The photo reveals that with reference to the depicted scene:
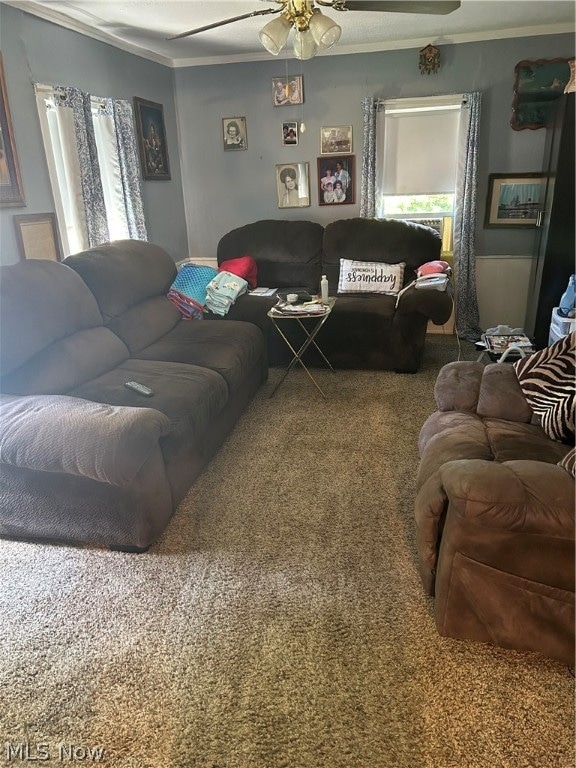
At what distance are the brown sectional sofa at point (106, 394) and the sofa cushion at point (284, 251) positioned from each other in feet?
3.74

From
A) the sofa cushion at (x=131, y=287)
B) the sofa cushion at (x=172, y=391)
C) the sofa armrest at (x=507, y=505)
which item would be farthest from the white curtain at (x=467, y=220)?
the sofa armrest at (x=507, y=505)

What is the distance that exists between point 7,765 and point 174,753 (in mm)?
450

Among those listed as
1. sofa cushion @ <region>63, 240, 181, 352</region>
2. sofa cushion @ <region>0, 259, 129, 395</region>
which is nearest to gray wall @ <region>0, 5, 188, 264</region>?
sofa cushion @ <region>63, 240, 181, 352</region>

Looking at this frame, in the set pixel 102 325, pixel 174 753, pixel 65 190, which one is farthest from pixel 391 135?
pixel 174 753

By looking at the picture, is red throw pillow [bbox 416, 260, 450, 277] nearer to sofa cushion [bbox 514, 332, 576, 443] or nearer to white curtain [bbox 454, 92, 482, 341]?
white curtain [bbox 454, 92, 482, 341]

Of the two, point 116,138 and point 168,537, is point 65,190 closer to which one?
point 116,138

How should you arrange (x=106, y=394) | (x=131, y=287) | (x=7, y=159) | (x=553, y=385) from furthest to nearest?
(x=131, y=287), (x=7, y=159), (x=106, y=394), (x=553, y=385)

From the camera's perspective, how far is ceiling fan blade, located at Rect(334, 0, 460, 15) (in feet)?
7.73

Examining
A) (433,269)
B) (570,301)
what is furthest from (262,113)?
(570,301)

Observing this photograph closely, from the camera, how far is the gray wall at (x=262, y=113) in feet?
14.3

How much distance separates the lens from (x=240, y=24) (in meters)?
3.80

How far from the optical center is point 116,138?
4004 millimetres

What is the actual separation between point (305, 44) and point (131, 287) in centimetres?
171

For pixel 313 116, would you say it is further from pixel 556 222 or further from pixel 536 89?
pixel 556 222
